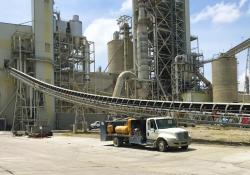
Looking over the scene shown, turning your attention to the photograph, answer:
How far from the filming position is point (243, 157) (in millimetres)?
22844

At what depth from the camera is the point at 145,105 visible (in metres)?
40.7

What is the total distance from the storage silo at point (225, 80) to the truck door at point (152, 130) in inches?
1411

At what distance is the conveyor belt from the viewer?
32656 millimetres

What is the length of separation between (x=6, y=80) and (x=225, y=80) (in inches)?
1302

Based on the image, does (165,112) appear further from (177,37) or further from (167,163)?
(177,37)

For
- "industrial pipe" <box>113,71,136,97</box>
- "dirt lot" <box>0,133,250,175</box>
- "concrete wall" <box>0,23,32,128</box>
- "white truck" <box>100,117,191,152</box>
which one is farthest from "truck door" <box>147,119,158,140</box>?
"concrete wall" <box>0,23,32,128</box>

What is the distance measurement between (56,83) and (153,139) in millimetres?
49544

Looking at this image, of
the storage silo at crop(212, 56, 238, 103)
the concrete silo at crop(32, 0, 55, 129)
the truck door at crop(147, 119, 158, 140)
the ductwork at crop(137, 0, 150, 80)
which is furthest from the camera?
the concrete silo at crop(32, 0, 55, 129)

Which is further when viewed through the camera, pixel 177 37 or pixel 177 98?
pixel 177 37

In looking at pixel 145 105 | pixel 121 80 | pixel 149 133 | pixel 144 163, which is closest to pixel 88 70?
pixel 121 80

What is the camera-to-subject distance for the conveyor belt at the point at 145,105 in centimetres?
3266

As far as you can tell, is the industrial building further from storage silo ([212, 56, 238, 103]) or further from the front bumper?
the front bumper

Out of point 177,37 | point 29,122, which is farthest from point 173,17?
point 29,122

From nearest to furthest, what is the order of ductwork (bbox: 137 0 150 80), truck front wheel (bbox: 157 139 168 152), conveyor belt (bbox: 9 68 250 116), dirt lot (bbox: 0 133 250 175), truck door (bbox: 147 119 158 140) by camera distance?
dirt lot (bbox: 0 133 250 175) < truck front wheel (bbox: 157 139 168 152) < truck door (bbox: 147 119 158 140) < conveyor belt (bbox: 9 68 250 116) < ductwork (bbox: 137 0 150 80)
